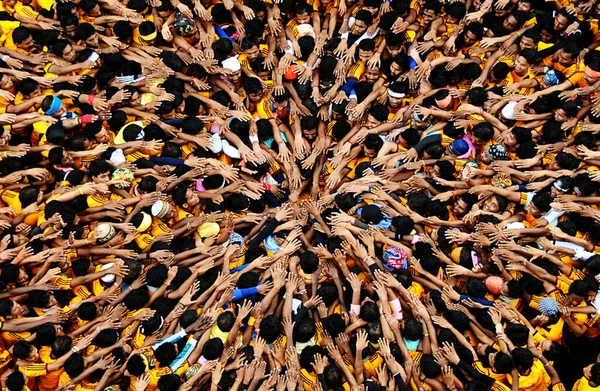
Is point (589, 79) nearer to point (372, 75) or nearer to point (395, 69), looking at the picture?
point (395, 69)


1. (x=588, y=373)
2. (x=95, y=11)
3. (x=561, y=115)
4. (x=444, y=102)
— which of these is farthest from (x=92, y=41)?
(x=588, y=373)

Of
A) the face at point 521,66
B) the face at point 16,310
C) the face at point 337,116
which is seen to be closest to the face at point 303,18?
Answer: the face at point 337,116

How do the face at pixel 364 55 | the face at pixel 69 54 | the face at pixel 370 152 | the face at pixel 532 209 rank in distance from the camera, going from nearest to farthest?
the face at pixel 532 209 → the face at pixel 370 152 → the face at pixel 69 54 → the face at pixel 364 55

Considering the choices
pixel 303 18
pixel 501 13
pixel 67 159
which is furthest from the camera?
pixel 303 18

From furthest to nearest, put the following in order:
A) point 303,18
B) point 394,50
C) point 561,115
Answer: point 303,18 < point 394,50 < point 561,115

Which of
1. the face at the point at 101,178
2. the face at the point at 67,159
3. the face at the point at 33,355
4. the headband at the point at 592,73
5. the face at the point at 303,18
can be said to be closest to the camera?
the face at the point at 33,355

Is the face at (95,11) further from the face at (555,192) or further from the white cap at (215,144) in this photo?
the face at (555,192)
